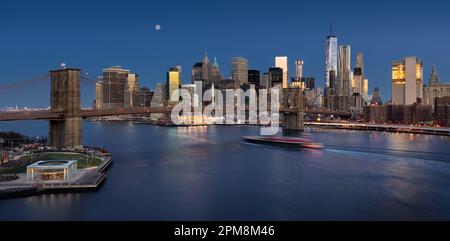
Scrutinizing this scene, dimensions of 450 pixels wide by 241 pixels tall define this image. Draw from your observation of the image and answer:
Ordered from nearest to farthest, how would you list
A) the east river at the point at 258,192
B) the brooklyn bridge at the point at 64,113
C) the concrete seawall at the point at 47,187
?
the east river at the point at 258,192, the concrete seawall at the point at 47,187, the brooklyn bridge at the point at 64,113

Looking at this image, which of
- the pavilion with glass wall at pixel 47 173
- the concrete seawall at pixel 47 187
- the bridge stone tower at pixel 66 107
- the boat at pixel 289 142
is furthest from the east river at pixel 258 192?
the boat at pixel 289 142

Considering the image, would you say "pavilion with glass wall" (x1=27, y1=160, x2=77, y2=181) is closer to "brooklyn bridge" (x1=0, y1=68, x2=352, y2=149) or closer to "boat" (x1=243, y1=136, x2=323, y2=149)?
"brooklyn bridge" (x1=0, y1=68, x2=352, y2=149)

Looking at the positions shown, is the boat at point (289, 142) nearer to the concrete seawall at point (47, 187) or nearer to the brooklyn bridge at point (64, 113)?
the brooklyn bridge at point (64, 113)

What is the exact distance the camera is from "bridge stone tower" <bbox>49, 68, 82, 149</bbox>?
2336 centimetres

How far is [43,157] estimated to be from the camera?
18938 mm

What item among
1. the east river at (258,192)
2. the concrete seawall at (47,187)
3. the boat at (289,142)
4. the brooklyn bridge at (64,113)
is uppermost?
the brooklyn bridge at (64,113)

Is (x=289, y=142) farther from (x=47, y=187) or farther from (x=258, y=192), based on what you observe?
(x=47, y=187)

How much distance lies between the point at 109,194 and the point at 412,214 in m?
9.32

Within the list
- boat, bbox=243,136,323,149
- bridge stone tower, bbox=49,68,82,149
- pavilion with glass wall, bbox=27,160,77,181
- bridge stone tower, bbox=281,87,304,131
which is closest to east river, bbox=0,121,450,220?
pavilion with glass wall, bbox=27,160,77,181

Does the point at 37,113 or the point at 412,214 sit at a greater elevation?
the point at 37,113

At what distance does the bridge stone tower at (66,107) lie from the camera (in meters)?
23.4
